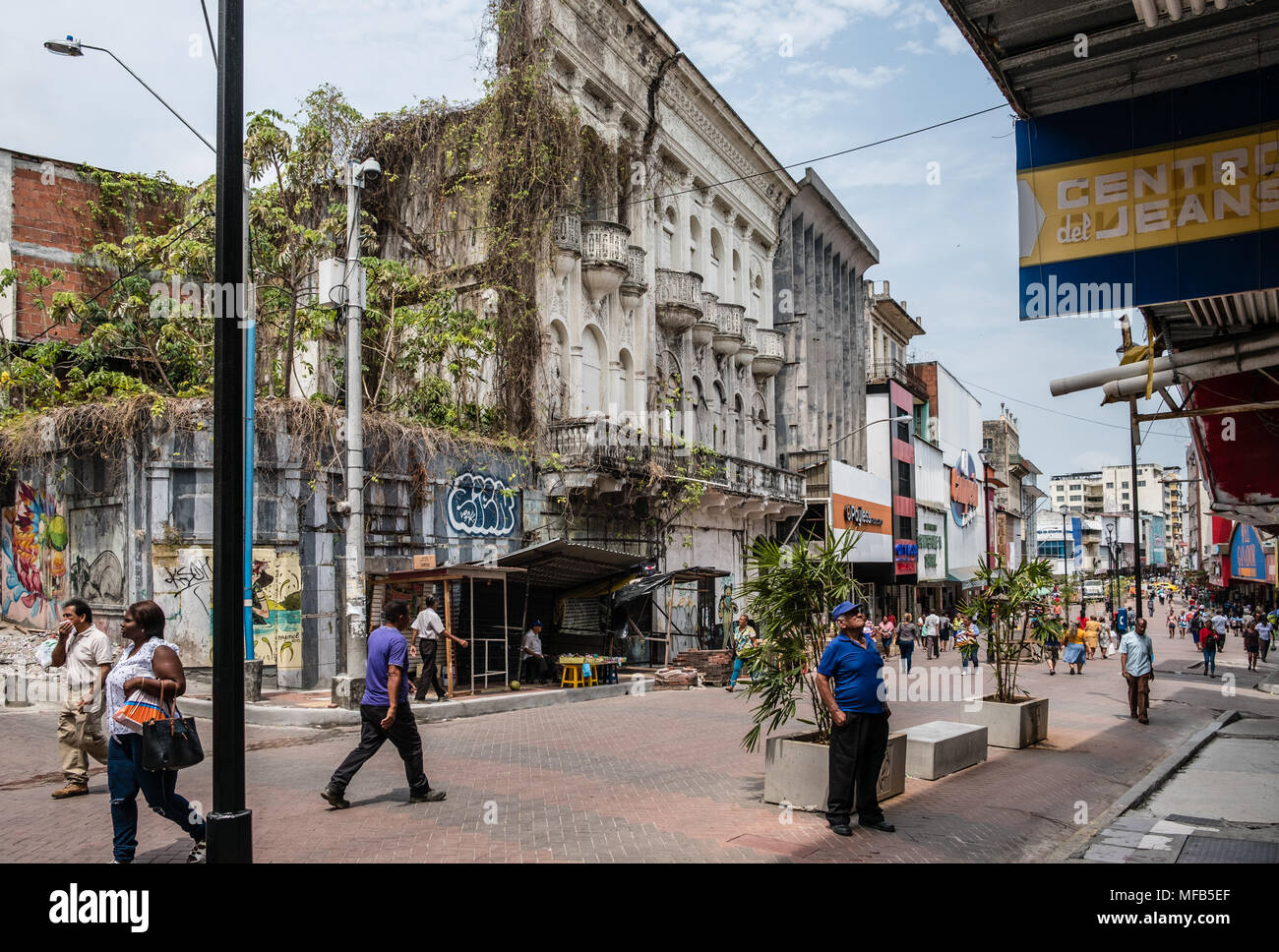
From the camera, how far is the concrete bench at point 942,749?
1077cm

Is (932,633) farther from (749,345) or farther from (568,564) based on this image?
(568,564)

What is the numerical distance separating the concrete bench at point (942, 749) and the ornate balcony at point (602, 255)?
55.4 ft

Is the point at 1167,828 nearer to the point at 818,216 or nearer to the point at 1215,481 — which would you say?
the point at 1215,481

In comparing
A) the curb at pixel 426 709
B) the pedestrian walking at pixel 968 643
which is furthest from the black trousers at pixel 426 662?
the pedestrian walking at pixel 968 643

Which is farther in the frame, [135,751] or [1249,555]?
[1249,555]

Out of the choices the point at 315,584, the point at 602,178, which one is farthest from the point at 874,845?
the point at 602,178

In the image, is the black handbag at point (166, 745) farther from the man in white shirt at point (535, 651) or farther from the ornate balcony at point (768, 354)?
the ornate balcony at point (768, 354)

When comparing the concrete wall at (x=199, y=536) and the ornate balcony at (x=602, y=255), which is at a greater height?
the ornate balcony at (x=602, y=255)

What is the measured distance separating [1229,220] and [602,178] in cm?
2183

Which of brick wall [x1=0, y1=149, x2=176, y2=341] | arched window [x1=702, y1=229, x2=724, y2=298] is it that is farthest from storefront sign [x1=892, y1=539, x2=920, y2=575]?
brick wall [x1=0, y1=149, x2=176, y2=341]

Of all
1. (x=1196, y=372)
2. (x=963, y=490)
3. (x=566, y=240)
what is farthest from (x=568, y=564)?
(x=963, y=490)

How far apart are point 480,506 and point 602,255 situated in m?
7.90

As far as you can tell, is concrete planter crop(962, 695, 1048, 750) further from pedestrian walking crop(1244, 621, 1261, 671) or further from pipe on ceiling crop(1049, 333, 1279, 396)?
pedestrian walking crop(1244, 621, 1261, 671)

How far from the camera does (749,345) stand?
35688 mm
